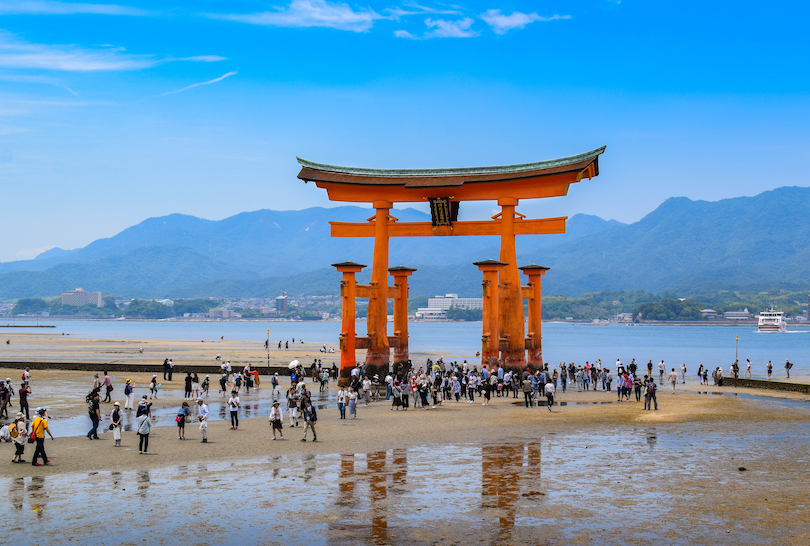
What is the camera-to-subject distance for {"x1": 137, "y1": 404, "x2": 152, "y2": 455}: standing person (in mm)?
18969

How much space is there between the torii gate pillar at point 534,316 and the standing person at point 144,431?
26.8 meters

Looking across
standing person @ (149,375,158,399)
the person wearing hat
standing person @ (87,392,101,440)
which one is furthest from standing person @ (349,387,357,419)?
the person wearing hat

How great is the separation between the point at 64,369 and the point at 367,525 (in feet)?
140

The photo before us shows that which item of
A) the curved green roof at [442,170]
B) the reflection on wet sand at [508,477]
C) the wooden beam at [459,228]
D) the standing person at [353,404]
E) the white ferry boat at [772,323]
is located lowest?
the reflection on wet sand at [508,477]

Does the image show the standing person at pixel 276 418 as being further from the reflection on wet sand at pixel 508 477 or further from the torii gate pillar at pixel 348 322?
the torii gate pillar at pixel 348 322

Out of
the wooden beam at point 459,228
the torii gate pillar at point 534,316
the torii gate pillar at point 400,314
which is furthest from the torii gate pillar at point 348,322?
the torii gate pillar at point 534,316

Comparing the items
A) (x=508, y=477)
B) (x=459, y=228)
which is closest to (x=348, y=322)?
(x=459, y=228)

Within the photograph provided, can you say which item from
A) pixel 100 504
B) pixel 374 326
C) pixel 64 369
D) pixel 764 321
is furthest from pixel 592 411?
pixel 764 321

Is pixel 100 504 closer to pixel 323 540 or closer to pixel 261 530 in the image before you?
pixel 261 530

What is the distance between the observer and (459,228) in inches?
1618

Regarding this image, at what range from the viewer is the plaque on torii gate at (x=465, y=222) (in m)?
38.1

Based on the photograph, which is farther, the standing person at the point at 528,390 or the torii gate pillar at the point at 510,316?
the torii gate pillar at the point at 510,316

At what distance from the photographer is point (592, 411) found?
29.3 meters

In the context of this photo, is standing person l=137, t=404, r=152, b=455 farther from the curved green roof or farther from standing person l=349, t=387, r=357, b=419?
the curved green roof
